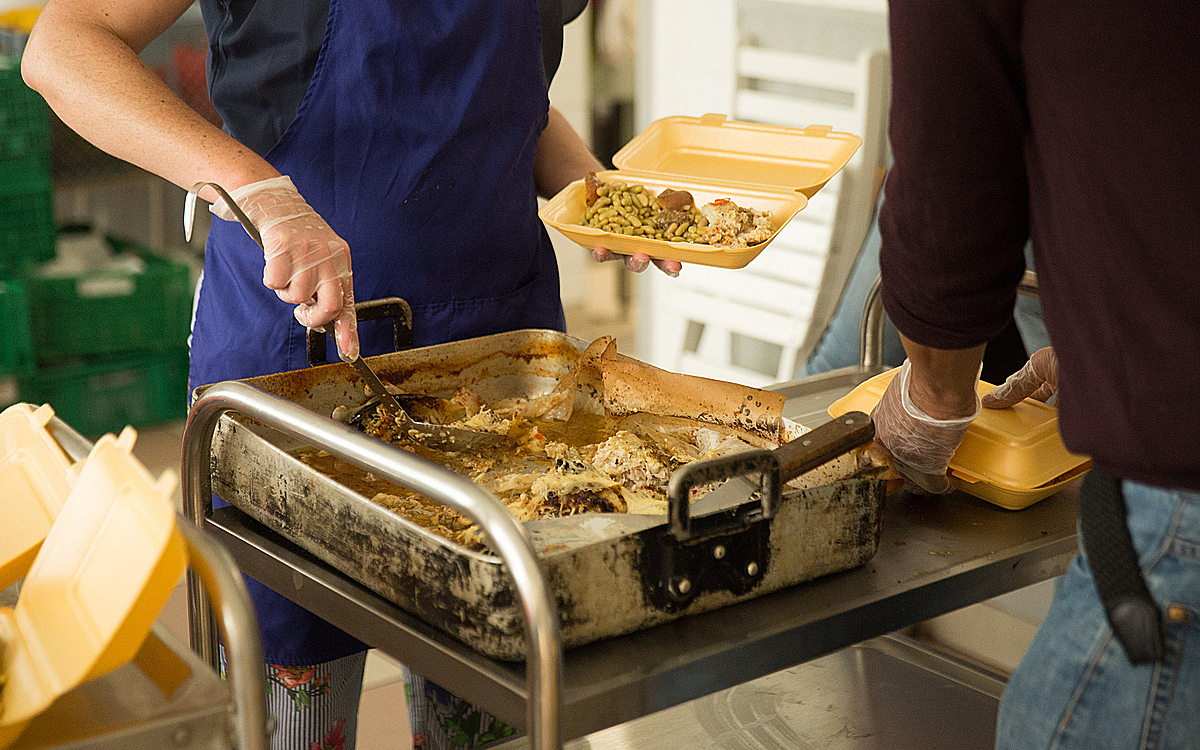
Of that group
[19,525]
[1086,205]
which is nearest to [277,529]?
[19,525]

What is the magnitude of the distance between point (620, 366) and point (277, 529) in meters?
0.45

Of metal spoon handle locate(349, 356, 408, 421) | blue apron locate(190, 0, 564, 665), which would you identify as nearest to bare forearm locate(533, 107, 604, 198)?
blue apron locate(190, 0, 564, 665)

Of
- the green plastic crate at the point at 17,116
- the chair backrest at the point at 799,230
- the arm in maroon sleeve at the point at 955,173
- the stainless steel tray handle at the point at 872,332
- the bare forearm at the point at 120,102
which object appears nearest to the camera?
the arm in maroon sleeve at the point at 955,173

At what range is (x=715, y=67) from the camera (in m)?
3.39

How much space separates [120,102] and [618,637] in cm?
84

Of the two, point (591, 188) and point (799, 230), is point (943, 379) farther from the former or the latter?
point (799, 230)

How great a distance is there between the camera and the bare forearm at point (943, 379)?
1.09 metres

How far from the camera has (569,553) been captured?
876 millimetres

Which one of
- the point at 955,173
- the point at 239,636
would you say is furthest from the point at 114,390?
the point at 955,173

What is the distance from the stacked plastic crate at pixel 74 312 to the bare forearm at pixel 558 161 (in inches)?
87.3

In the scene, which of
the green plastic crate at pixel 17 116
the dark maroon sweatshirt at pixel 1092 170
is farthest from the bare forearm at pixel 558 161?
the green plastic crate at pixel 17 116

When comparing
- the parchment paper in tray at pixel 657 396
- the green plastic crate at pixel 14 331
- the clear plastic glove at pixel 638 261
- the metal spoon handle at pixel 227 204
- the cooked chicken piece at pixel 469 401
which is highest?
the metal spoon handle at pixel 227 204

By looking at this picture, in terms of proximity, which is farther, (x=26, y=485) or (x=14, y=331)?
(x=14, y=331)

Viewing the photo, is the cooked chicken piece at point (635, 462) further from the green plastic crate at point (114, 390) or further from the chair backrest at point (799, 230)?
the green plastic crate at point (114, 390)
